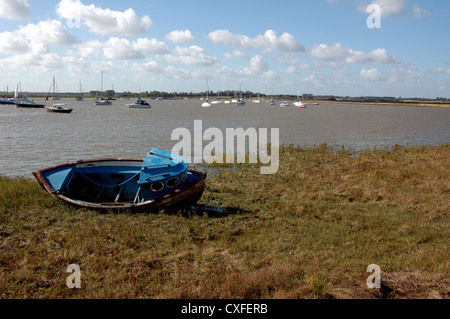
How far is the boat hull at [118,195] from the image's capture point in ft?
37.3

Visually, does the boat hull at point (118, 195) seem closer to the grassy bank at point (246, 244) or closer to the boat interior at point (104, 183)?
the boat interior at point (104, 183)

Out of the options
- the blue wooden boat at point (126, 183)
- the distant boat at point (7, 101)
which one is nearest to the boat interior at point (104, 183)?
the blue wooden boat at point (126, 183)

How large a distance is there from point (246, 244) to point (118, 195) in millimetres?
6051

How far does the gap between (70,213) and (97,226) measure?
6.03 feet

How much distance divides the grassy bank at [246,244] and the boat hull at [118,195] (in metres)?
0.34

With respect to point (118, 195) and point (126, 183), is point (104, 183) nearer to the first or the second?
point (126, 183)

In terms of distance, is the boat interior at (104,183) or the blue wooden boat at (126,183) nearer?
the blue wooden boat at (126,183)

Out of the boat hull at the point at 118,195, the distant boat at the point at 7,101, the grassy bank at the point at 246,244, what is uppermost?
the distant boat at the point at 7,101

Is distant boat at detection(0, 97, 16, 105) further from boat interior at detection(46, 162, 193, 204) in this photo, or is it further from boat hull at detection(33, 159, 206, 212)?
boat interior at detection(46, 162, 193, 204)

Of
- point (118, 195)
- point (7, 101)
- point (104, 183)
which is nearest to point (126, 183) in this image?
point (118, 195)
